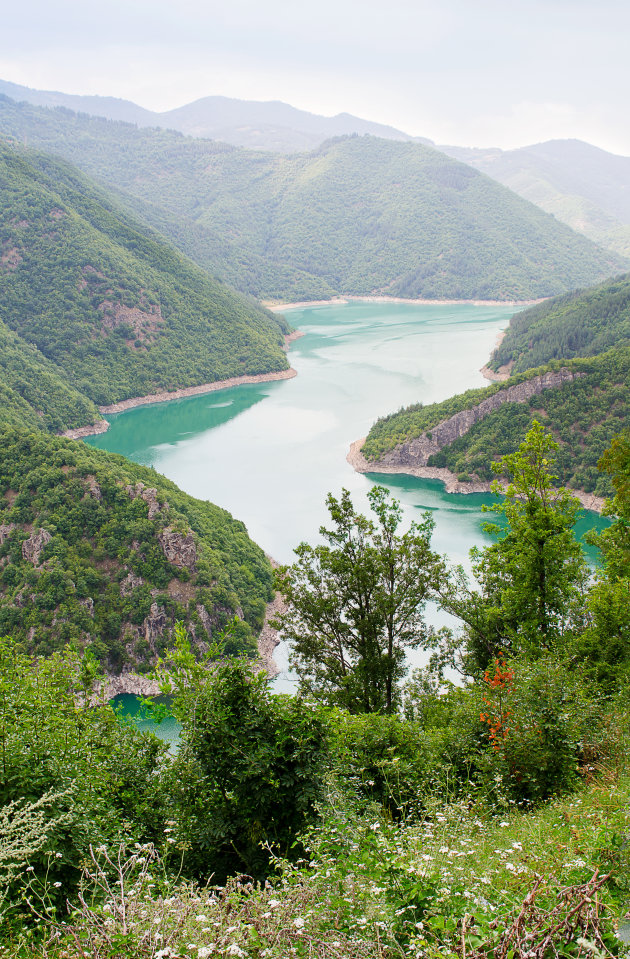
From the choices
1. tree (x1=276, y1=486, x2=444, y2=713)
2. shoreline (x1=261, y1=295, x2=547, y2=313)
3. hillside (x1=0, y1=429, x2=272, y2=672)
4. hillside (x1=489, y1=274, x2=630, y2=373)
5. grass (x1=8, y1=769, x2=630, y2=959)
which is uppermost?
shoreline (x1=261, y1=295, x2=547, y2=313)

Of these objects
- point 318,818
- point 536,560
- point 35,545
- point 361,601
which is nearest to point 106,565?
point 35,545

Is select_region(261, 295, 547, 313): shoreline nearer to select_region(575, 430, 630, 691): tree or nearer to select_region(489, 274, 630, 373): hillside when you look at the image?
select_region(489, 274, 630, 373): hillside

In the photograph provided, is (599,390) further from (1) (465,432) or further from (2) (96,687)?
(2) (96,687)

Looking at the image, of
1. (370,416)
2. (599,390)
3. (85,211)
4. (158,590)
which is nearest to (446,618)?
(158,590)

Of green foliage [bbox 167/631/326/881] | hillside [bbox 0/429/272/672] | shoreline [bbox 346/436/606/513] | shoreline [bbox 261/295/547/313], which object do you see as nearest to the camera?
green foliage [bbox 167/631/326/881]

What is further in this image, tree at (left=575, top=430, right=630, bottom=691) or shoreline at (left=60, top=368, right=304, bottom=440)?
shoreline at (left=60, top=368, right=304, bottom=440)

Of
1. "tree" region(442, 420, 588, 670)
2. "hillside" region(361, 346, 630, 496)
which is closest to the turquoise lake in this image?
"hillside" region(361, 346, 630, 496)
